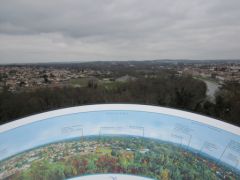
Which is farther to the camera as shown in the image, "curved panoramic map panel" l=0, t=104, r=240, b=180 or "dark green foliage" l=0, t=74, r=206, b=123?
"dark green foliage" l=0, t=74, r=206, b=123

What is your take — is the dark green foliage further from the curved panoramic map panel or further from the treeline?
the curved panoramic map panel

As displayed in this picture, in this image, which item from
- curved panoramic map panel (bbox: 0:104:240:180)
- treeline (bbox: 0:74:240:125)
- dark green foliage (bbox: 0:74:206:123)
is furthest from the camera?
dark green foliage (bbox: 0:74:206:123)

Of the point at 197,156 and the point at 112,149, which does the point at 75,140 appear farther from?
the point at 197,156

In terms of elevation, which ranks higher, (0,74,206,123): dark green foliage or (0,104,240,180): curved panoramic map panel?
(0,104,240,180): curved panoramic map panel

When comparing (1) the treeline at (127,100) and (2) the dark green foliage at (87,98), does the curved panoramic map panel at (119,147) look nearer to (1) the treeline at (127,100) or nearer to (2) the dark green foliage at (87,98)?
(1) the treeline at (127,100)

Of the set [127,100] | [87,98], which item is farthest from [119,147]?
[87,98]

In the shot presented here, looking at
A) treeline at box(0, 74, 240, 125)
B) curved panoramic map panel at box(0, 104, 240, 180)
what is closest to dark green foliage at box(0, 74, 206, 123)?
treeline at box(0, 74, 240, 125)

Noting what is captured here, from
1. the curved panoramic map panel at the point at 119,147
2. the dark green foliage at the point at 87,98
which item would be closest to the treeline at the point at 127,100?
the dark green foliage at the point at 87,98

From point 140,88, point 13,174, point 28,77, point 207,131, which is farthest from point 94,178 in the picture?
point 28,77
